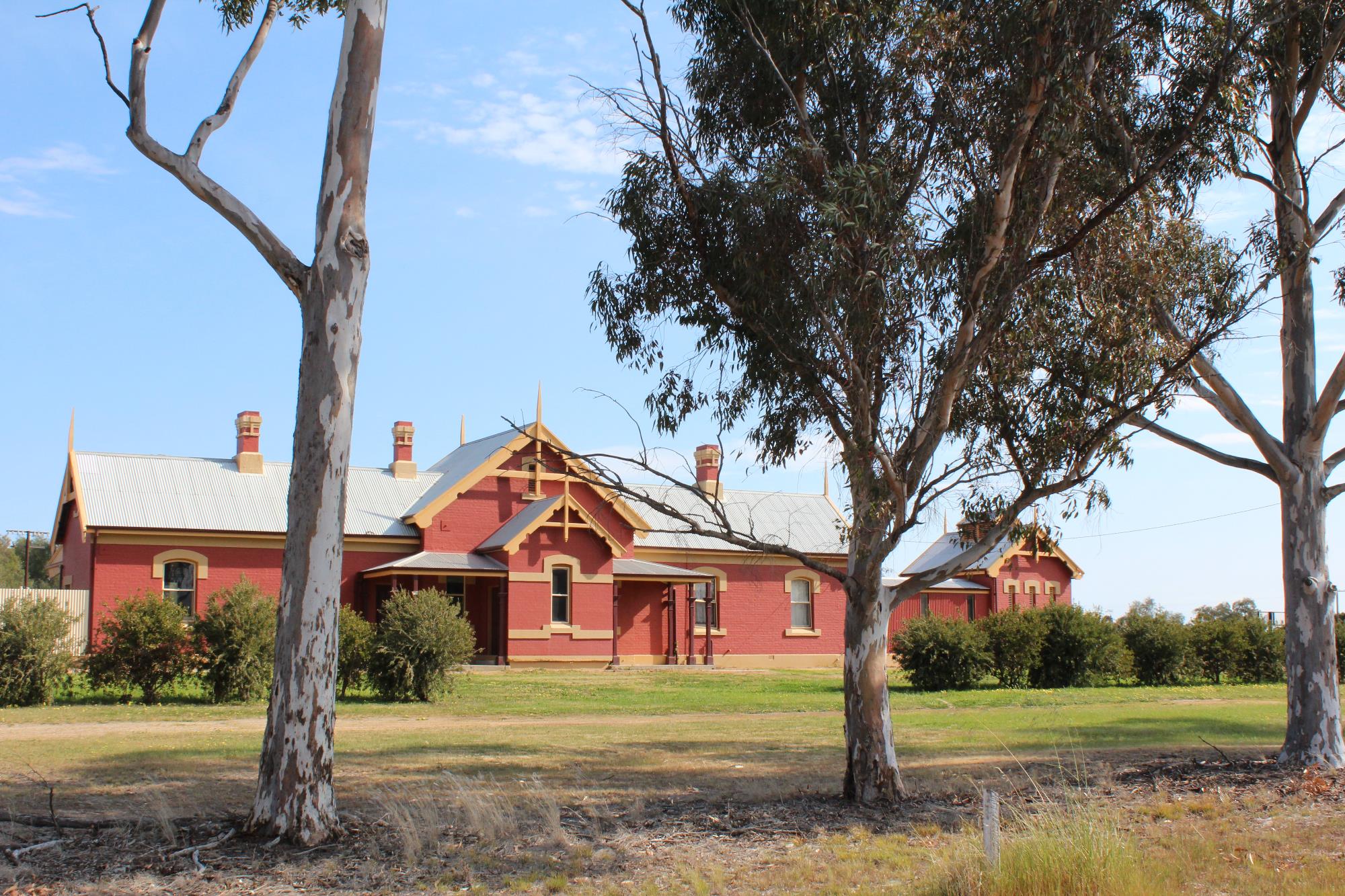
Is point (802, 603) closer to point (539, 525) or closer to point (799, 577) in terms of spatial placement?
point (799, 577)

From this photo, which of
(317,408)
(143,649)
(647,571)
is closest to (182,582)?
(143,649)

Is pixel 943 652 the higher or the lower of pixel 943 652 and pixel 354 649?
the lower

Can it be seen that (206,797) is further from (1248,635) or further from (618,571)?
(1248,635)

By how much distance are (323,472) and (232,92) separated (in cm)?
407

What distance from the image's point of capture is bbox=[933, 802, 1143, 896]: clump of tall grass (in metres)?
6.62

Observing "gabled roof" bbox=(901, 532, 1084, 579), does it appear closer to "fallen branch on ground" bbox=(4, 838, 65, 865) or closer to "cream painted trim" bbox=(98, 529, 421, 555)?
"cream painted trim" bbox=(98, 529, 421, 555)

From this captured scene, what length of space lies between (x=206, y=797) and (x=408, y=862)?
308cm

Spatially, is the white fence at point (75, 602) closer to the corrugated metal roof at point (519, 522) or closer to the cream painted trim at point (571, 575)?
the corrugated metal roof at point (519, 522)

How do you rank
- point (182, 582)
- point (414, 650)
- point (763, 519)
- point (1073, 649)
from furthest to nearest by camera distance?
point (763, 519) → point (182, 582) → point (1073, 649) → point (414, 650)

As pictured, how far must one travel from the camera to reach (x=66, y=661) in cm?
1888

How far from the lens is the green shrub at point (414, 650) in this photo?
2020 centimetres

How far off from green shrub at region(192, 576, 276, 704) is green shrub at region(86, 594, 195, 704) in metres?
0.37

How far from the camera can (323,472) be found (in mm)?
8586

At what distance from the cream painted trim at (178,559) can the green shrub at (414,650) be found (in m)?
11.3
